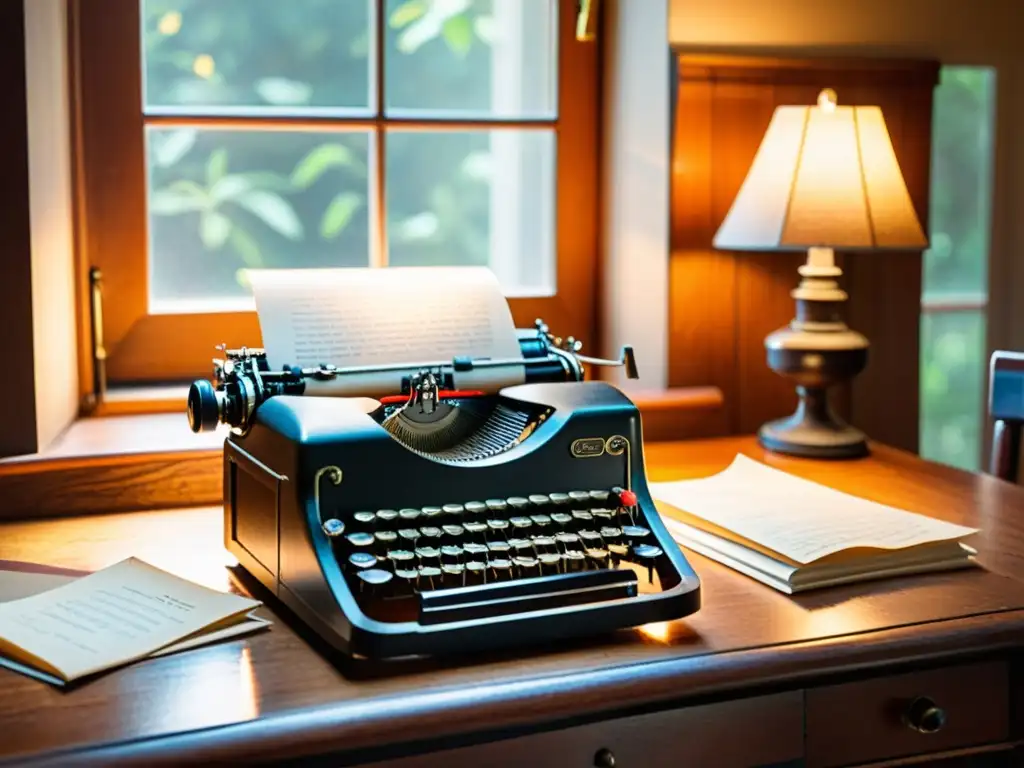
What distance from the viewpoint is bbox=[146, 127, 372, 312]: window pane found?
204cm

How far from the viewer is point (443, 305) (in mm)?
1531

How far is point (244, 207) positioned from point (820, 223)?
900 mm

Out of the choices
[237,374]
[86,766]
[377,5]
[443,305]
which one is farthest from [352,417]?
[377,5]

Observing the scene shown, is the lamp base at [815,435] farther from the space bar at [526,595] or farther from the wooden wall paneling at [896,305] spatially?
the space bar at [526,595]

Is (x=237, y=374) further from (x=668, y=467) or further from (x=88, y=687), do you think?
(x=668, y=467)

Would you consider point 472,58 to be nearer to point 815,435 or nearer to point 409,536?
point 815,435

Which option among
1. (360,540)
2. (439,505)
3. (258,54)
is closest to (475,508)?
(439,505)

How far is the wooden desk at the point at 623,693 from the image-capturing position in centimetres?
101

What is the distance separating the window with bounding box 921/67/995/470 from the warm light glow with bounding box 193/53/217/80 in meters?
1.22

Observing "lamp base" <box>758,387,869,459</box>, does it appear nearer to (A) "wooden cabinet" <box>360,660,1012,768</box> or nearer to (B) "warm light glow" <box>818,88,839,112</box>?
(B) "warm light glow" <box>818,88,839,112</box>

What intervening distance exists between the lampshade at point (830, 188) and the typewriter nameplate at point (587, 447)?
0.60 metres

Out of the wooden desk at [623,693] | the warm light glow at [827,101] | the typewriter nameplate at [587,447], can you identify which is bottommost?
A: the wooden desk at [623,693]

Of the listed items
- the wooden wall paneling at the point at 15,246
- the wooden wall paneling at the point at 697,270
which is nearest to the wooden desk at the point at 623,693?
the wooden wall paneling at the point at 15,246

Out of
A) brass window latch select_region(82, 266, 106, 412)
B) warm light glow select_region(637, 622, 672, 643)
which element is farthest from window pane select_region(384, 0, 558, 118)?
warm light glow select_region(637, 622, 672, 643)
